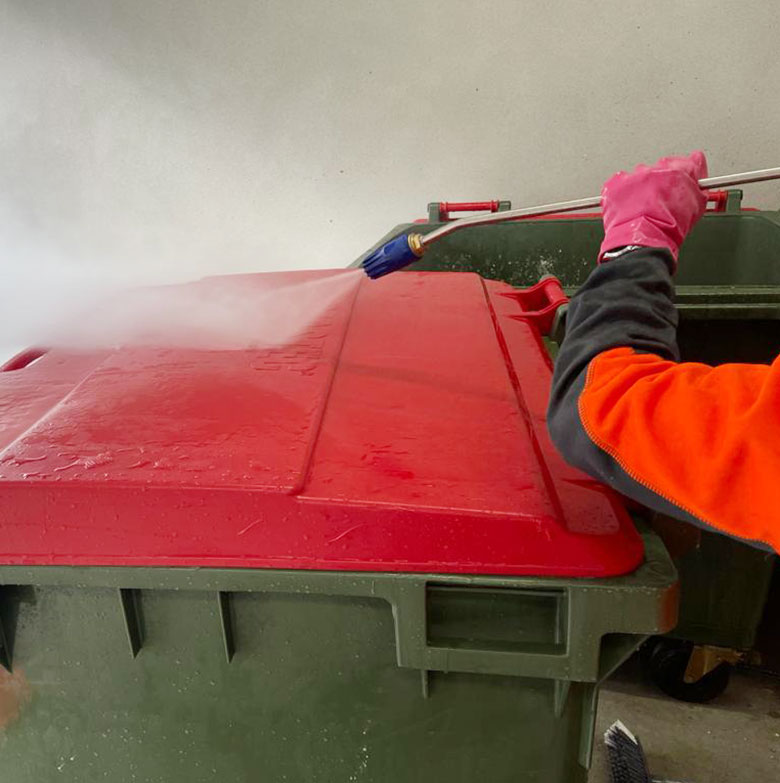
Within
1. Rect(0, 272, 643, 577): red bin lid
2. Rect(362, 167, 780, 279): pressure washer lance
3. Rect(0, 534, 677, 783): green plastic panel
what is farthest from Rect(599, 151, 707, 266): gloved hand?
Rect(0, 534, 677, 783): green plastic panel

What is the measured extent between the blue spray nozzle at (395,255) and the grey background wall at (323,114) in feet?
4.64

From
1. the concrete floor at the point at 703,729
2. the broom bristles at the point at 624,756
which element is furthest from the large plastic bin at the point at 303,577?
the concrete floor at the point at 703,729

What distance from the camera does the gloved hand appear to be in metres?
0.78

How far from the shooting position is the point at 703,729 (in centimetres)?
136

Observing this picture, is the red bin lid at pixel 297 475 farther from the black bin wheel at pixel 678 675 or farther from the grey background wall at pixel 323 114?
the grey background wall at pixel 323 114

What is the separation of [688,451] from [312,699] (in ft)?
1.57

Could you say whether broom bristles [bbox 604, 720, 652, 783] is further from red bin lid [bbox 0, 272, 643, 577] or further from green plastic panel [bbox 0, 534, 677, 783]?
red bin lid [bbox 0, 272, 643, 577]

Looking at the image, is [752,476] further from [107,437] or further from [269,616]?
[107,437]

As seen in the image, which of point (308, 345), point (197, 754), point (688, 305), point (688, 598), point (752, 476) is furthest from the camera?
point (688, 598)

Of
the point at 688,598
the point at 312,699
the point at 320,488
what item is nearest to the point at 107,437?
the point at 320,488

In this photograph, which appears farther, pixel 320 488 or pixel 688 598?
pixel 688 598

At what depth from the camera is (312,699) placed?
2.32 feet

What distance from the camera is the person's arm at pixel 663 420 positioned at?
0.49 meters

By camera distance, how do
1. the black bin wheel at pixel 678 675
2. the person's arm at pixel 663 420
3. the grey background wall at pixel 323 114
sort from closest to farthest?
the person's arm at pixel 663 420
the black bin wheel at pixel 678 675
the grey background wall at pixel 323 114
